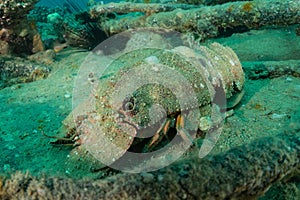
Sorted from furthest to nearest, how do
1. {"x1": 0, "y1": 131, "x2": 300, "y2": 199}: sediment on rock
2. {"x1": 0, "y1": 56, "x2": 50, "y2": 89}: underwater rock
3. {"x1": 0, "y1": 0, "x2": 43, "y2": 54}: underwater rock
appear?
{"x1": 0, "y1": 0, "x2": 43, "y2": 54}: underwater rock < {"x1": 0, "y1": 56, "x2": 50, "y2": 89}: underwater rock < {"x1": 0, "y1": 131, "x2": 300, "y2": 199}: sediment on rock

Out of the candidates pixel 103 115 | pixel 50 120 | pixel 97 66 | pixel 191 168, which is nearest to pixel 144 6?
pixel 97 66

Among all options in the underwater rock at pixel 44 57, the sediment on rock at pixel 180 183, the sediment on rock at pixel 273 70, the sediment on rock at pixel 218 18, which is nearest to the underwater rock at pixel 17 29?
the underwater rock at pixel 44 57

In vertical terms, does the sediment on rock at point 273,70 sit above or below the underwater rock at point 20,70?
below

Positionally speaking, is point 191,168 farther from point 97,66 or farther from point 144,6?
point 144,6

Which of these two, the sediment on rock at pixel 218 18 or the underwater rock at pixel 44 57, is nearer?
the sediment on rock at pixel 218 18

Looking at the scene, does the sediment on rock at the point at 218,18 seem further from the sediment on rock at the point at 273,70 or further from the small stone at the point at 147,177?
the small stone at the point at 147,177

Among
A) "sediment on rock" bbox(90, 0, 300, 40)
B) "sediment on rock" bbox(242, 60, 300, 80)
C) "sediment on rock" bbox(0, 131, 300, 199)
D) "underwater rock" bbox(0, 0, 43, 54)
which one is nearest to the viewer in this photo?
"sediment on rock" bbox(0, 131, 300, 199)

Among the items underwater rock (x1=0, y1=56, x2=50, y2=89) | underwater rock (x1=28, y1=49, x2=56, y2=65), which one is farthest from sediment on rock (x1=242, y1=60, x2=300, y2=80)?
underwater rock (x1=28, y1=49, x2=56, y2=65)

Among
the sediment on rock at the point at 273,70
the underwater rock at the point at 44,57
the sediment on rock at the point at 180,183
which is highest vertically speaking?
the sediment on rock at the point at 180,183

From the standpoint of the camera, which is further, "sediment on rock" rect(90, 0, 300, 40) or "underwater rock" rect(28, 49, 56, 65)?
"underwater rock" rect(28, 49, 56, 65)

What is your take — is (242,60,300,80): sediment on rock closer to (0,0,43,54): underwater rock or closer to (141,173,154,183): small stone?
(141,173,154,183): small stone
